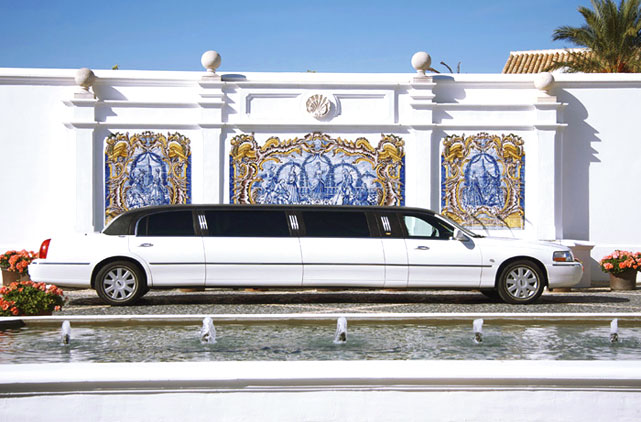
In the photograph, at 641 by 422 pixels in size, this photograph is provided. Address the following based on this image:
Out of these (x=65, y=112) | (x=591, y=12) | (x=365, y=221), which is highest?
(x=591, y=12)

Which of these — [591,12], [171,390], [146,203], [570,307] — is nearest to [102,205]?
[146,203]

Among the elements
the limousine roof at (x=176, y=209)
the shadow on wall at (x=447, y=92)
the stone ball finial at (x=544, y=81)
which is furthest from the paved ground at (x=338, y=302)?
the stone ball finial at (x=544, y=81)

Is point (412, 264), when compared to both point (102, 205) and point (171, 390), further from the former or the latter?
point (171, 390)

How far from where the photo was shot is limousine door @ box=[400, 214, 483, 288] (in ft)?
42.1

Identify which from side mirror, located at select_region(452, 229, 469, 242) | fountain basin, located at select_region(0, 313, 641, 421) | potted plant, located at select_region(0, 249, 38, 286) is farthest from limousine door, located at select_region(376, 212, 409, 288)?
fountain basin, located at select_region(0, 313, 641, 421)

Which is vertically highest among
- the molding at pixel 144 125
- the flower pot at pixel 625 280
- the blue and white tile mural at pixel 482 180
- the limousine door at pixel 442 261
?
the molding at pixel 144 125

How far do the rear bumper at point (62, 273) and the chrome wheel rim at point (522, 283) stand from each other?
6.14 metres

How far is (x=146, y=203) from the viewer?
53.9 feet

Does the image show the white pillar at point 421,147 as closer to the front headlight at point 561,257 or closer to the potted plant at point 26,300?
the front headlight at point 561,257

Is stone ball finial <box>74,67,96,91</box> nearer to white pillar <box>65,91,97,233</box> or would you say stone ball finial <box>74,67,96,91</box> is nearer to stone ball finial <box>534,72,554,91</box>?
white pillar <box>65,91,97,233</box>

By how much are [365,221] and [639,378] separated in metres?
8.69

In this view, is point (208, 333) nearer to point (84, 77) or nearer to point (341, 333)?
point (341, 333)

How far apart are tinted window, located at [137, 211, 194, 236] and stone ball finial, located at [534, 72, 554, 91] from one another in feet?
24.3

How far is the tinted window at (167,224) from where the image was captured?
42.0ft
